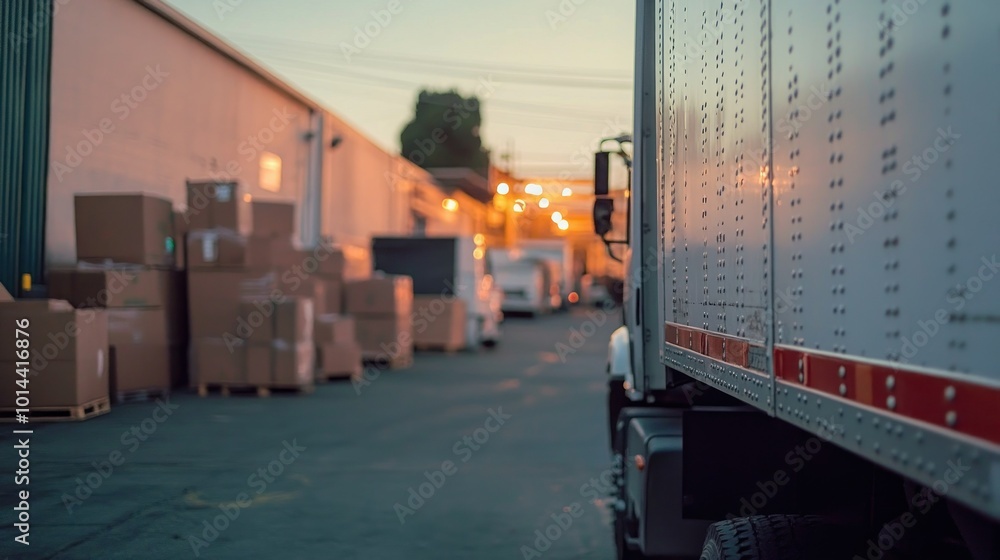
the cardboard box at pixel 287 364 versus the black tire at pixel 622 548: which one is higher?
the cardboard box at pixel 287 364

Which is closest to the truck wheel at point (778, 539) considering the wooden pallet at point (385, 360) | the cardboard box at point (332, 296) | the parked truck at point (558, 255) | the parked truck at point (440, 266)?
the cardboard box at point (332, 296)

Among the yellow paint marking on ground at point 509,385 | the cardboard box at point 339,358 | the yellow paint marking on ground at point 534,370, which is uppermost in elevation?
the cardboard box at point 339,358

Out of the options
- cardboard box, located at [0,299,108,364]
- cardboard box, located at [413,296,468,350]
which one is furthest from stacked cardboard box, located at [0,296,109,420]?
cardboard box, located at [413,296,468,350]

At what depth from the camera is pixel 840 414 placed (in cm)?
213

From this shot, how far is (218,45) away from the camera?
17.4m

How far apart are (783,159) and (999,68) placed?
3.44ft

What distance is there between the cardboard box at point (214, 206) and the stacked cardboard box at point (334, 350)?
279 cm

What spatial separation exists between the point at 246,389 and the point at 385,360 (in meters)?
5.72

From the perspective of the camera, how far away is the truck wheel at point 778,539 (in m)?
3.18

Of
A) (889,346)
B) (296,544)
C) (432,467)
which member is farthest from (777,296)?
(432,467)

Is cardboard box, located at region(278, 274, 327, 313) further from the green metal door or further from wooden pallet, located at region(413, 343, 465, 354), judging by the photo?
wooden pallet, located at region(413, 343, 465, 354)

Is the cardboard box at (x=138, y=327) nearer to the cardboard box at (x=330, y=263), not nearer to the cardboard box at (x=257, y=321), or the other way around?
the cardboard box at (x=257, y=321)

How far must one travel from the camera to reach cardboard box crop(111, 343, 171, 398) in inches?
468

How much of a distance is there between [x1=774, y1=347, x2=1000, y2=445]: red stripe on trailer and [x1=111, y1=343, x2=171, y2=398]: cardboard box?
1078 cm
